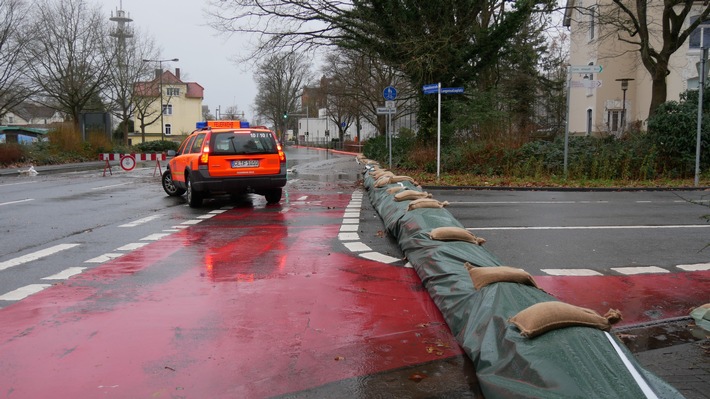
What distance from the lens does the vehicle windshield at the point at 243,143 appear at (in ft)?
40.7

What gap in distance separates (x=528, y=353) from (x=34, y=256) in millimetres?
6574

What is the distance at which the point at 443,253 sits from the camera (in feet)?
19.2

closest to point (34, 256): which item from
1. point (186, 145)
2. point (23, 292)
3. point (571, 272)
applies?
point (23, 292)

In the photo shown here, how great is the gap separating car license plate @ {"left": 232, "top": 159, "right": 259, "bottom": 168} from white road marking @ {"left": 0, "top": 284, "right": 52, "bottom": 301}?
6.68 metres

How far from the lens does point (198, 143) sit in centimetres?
1312

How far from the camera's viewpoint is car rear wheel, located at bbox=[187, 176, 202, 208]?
41.8 feet

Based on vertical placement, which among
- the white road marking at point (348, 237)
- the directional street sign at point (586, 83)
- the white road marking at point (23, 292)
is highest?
the directional street sign at point (586, 83)

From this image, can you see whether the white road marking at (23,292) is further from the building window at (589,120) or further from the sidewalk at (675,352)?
the building window at (589,120)

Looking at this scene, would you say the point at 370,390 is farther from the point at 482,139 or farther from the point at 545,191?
the point at 482,139

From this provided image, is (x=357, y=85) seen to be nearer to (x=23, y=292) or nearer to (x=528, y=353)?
(x=23, y=292)

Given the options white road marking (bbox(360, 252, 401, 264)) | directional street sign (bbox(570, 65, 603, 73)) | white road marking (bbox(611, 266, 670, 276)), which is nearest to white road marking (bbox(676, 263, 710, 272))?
white road marking (bbox(611, 266, 670, 276))

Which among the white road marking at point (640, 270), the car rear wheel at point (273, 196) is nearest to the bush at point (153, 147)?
the car rear wheel at point (273, 196)

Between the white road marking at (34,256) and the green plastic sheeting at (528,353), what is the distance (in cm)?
502

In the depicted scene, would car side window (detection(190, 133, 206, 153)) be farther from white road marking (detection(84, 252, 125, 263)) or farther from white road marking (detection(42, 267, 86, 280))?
white road marking (detection(42, 267, 86, 280))
